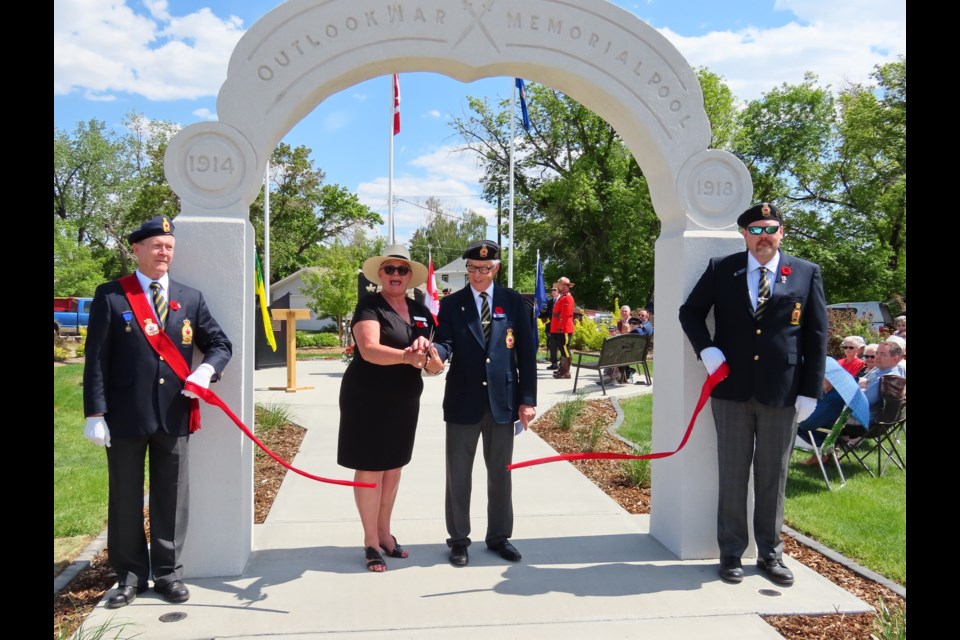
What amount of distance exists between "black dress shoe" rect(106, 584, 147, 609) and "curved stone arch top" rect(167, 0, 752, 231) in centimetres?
224

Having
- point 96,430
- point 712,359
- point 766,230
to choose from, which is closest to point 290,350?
point 96,430

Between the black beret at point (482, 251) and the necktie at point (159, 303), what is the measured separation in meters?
1.80

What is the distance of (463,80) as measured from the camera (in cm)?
461

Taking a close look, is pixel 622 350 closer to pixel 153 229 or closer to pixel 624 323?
pixel 624 323

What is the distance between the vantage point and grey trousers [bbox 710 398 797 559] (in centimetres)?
416

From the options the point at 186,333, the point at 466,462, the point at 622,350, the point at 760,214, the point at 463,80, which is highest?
the point at 463,80

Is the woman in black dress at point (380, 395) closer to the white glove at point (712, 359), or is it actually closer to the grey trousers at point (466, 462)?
the grey trousers at point (466, 462)

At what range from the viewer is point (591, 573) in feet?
14.0

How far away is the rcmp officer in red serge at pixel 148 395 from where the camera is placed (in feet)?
12.0

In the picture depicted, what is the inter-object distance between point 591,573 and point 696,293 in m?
1.90

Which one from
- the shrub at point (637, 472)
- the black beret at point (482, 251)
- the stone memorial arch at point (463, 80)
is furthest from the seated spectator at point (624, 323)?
the black beret at point (482, 251)

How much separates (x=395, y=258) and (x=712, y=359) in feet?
6.75

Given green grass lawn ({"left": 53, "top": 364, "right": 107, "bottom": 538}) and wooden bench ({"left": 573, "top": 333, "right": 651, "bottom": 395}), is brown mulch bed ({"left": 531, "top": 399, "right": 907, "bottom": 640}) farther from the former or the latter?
green grass lawn ({"left": 53, "top": 364, "right": 107, "bottom": 538})
